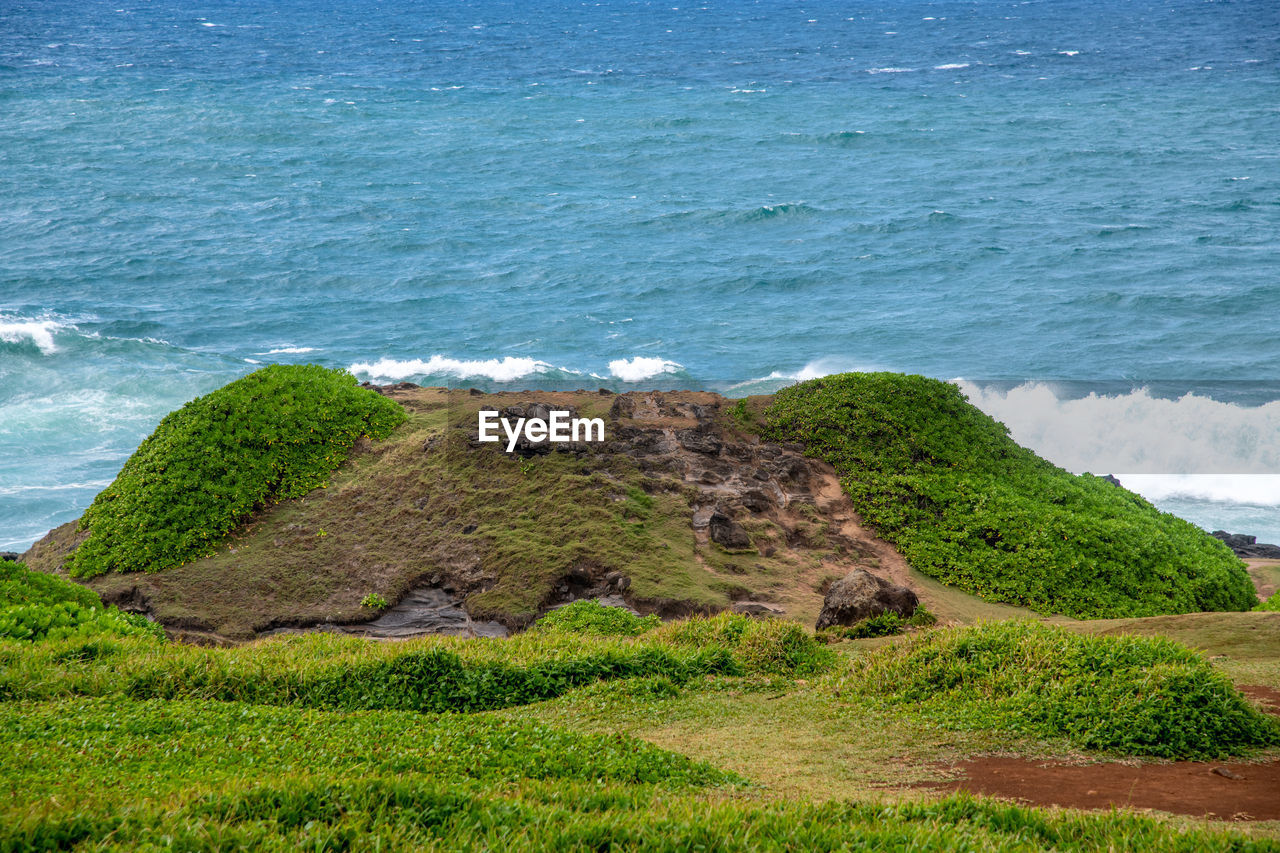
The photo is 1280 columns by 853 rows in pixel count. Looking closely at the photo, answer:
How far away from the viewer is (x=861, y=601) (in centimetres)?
1362

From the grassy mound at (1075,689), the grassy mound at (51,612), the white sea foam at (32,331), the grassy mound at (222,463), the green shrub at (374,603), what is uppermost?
the white sea foam at (32,331)

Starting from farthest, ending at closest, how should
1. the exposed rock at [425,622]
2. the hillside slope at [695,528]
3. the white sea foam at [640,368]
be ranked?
the white sea foam at [640,368] → the hillside slope at [695,528] → the exposed rock at [425,622]

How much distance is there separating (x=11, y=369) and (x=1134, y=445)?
3503 cm

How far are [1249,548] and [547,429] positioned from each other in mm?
15564

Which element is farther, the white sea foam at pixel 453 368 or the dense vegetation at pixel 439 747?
the white sea foam at pixel 453 368

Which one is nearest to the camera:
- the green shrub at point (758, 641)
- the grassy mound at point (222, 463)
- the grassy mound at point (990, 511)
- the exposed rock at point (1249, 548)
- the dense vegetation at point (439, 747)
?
the dense vegetation at point (439, 747)

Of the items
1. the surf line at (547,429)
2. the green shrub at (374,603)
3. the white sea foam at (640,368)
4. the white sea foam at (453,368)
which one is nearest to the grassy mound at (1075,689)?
the green shrub at (374,603)

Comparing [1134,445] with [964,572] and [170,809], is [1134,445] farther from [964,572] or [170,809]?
[170,809]

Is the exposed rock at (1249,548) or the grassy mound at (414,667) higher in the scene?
the exposed rock at (1249,548)

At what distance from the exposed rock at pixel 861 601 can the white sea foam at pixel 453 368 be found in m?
18.9

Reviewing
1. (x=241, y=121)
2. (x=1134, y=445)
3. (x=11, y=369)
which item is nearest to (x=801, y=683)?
(x=1134, y=445)

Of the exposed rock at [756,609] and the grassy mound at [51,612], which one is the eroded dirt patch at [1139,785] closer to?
the exposed rock at [756,609]

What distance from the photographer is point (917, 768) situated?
324 inches

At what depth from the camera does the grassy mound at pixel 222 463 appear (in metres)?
16.2
